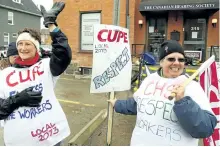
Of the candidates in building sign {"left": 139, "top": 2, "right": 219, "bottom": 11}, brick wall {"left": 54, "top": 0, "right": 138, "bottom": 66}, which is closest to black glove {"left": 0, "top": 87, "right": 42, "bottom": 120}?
building sign {"left": 139, "top": 2, "right": 219, "bottom": 11}

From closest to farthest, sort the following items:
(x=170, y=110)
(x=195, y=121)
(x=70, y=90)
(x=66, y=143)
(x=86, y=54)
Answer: (x=195, y=121)
(x=170, y=110)
(x=66, y=143)
(x=70, y=90)
(x=86, y=54)

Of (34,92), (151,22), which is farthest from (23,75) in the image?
(151,22)

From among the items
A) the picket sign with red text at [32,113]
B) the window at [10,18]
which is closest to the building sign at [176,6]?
the picket sign with red text at [32,113]

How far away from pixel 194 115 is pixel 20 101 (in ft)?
4.72

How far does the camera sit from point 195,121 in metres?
1.71

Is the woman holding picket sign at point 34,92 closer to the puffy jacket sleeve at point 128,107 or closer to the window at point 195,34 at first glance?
the puffy jacket sleeve at point 128,107

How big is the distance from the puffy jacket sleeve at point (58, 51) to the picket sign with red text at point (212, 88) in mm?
1552

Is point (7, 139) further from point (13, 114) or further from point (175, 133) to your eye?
point (175, 133)

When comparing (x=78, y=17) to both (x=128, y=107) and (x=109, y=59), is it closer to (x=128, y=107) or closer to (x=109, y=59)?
(x=109, y=59)

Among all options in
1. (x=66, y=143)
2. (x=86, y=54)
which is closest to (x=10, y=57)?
(x=66, y=143)

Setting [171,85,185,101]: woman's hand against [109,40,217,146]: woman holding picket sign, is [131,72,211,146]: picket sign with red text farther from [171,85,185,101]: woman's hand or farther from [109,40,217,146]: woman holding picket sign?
[171,85,185,101]: woman's hand

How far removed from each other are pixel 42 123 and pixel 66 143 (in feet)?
7.50

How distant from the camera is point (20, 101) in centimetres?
219

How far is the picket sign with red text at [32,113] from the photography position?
2.27 m
